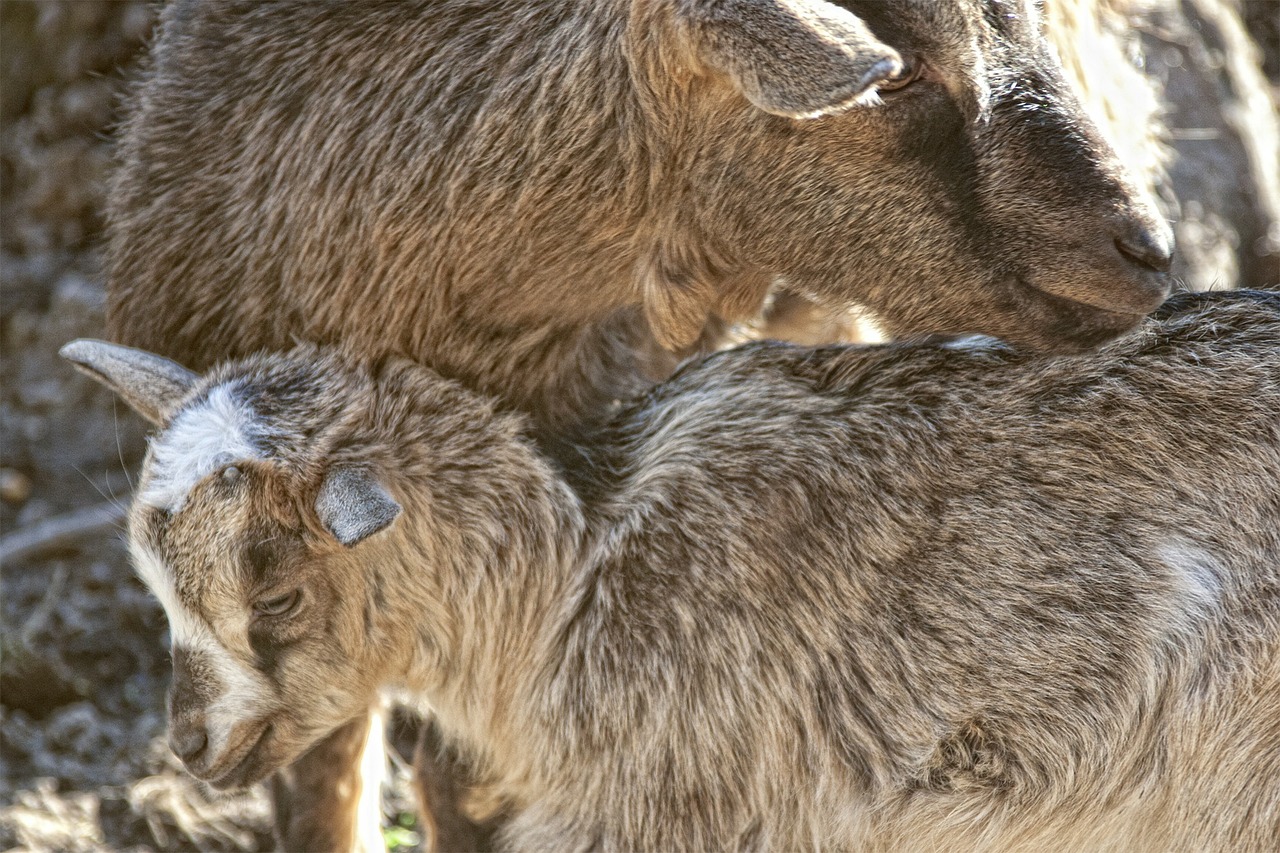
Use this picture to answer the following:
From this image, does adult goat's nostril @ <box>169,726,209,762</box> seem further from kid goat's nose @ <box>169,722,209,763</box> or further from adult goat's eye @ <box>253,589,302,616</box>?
adult goat's eye @ <box>253,589,302,616</box>

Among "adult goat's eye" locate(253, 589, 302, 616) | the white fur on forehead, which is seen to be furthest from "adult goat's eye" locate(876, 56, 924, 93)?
"adult goat's eye" locate(253, 589, 302, 616)

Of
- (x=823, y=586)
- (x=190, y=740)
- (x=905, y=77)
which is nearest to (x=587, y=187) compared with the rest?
(x=905, y=77)

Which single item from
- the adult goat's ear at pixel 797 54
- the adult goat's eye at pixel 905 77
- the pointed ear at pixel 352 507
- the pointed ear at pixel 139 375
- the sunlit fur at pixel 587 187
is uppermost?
the adult goat's ear at pixel 797 54

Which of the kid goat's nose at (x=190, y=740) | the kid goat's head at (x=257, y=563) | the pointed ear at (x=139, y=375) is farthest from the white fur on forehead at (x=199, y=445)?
the kid goat's nose at (x=190, y=740)

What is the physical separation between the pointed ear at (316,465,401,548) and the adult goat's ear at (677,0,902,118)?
3.75 ft

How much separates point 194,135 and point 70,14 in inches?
109

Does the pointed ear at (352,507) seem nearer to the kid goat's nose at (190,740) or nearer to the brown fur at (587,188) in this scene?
the brown fur at (587,188)

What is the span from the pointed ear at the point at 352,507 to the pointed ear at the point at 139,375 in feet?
1.96

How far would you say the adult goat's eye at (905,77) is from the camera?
3124 mm

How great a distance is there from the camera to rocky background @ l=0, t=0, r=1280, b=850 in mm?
4582

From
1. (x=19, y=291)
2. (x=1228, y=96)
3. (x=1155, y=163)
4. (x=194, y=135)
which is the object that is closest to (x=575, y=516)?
(x=194, y=135)

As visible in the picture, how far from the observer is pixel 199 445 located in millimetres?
3508

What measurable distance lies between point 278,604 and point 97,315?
9.41ft

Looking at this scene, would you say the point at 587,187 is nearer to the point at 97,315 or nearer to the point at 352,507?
the point at 352,507
